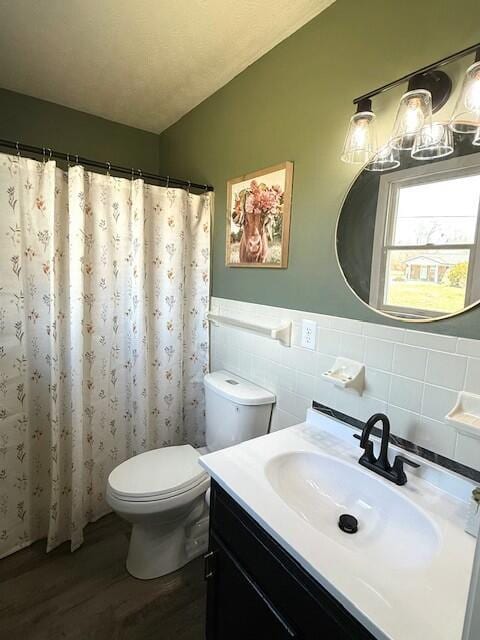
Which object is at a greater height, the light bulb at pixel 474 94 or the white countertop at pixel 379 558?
the light bulb at pixel 474 94

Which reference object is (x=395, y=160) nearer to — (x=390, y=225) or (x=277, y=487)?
(x=390, y=225)

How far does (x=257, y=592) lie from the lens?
0.87 metres

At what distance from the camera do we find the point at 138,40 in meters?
1.42

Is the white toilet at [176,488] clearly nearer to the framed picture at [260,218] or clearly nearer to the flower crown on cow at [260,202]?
the framed picture at [260,218]

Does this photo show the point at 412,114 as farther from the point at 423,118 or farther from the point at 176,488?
the point at 176,488

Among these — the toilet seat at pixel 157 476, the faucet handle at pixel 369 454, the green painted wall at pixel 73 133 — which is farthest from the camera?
the green painted wall at pixel 73 133

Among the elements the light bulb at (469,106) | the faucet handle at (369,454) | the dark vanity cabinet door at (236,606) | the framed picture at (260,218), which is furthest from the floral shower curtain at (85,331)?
the light bulb at (469,106)

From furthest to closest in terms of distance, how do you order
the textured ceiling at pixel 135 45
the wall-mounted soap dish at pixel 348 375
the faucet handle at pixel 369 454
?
1. the textured ceiling at pixel 135 45
2. the wall-mounted soap dish at pixel 348 375
3. the faucet handle at pixel 369 454

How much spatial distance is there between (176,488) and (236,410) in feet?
1.37

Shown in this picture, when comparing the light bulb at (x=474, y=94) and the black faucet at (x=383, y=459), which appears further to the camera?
the black faucet at (x=383, y=459)

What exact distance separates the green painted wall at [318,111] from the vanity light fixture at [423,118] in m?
0.07

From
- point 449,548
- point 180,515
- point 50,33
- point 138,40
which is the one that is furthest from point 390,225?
point 50,33

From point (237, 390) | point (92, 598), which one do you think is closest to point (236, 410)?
point (237, 390)

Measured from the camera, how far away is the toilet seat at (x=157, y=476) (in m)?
1.38
